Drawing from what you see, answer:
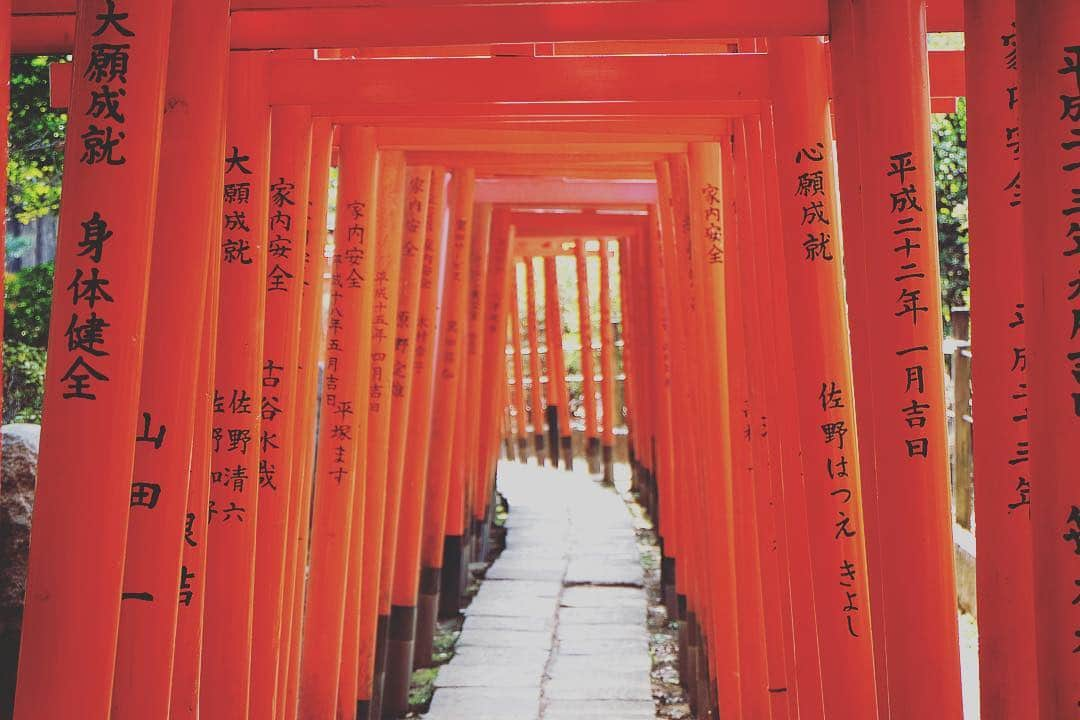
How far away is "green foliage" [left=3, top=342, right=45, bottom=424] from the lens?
22.5 feet

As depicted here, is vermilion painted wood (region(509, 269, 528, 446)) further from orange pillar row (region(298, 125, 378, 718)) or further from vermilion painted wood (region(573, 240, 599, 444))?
orange pillar row (region(298, 125, 378, 718))

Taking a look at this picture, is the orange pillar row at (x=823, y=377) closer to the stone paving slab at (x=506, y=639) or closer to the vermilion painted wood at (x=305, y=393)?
the vermilion painted wood at (x=305, y=393)

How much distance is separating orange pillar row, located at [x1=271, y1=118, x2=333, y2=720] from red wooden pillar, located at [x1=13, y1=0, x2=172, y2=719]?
2.01 m

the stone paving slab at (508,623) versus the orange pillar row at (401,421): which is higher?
the orange pillar row at (401,421)

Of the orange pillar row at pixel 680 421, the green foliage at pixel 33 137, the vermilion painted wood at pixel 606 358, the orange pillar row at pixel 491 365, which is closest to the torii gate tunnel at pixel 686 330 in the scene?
the orange pillar row at pixel 680 421

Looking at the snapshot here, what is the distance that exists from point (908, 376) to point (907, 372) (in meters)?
0.01

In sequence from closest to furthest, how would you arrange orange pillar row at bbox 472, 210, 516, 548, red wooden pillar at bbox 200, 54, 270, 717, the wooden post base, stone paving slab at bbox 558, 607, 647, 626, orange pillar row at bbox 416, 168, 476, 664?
red wooden pillar at bbox 200, 54, 270, 717 → the wooden post base → orange pillar row at bbox 416, 168, 476, 664 → stone paving slab at bbox 558, 607, 647, 626 → orange pillar row at bbox 472, 210, 516, 548

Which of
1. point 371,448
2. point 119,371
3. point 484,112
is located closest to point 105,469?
point 119,371

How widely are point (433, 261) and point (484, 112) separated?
9.42 ft

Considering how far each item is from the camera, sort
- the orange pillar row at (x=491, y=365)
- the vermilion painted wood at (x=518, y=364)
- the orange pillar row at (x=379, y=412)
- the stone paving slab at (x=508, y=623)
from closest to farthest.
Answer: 1. the orange pillar row at (x=379, y=412)
2. the stone paving slab at (x=508, y=623)
3. the orange pillar row at (x=491, y=365)
4. the vermilion painted wood at (x=518, y=364)

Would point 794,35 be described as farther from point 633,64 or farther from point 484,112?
point 484,112

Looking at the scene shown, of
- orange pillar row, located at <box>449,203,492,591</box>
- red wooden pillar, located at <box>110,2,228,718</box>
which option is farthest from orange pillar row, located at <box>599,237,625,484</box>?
red wooden pillar, located at <box>110,2,228,718</box>

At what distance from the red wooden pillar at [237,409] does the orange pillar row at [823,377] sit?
201 centimetres

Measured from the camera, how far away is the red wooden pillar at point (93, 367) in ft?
8.50
